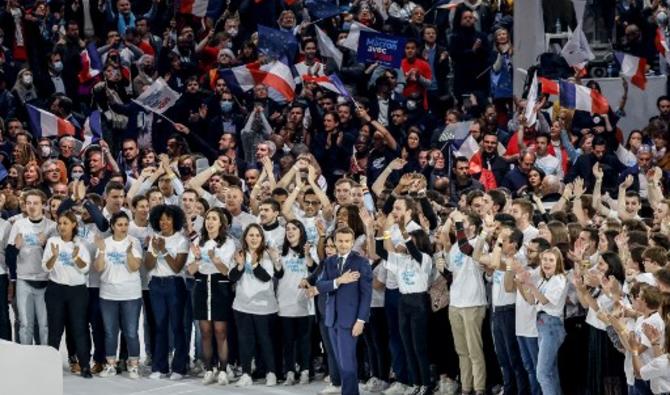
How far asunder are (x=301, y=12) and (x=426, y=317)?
11.5m

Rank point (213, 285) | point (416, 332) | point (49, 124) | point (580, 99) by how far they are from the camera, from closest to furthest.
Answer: point (416, 332), point (213, 285), point (580, 99), point (49, 124)

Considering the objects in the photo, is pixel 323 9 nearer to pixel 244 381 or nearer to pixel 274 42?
pixel 274 42

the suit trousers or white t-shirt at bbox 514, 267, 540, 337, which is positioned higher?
white t-shirt at bbox 514, 267, 540, 337

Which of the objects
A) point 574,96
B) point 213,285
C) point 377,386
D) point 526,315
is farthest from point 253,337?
point 574,96

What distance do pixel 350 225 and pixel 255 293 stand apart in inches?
48.8

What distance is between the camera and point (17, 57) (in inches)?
1144

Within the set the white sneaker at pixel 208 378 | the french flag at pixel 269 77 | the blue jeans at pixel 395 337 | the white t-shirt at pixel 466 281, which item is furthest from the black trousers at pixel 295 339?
the french flag at pixel 269 77

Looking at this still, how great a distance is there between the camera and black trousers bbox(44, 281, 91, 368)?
19422 mm

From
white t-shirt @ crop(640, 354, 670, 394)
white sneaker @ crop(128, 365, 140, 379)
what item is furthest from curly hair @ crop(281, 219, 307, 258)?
white t-shirt @ crop(640, 354, 670, 394)

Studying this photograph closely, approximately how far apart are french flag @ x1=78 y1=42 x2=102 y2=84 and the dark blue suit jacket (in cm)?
1077

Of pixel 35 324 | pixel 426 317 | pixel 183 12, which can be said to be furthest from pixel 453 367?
pixel 183 12

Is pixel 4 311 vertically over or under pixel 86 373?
over

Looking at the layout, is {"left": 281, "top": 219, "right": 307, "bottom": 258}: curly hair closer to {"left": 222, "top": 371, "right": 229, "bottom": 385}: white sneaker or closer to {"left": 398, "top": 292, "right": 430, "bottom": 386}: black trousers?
{"left": 398, "top": 292, "right": 430, "bottom": 386}: black trousers

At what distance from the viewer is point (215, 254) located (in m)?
18.9
